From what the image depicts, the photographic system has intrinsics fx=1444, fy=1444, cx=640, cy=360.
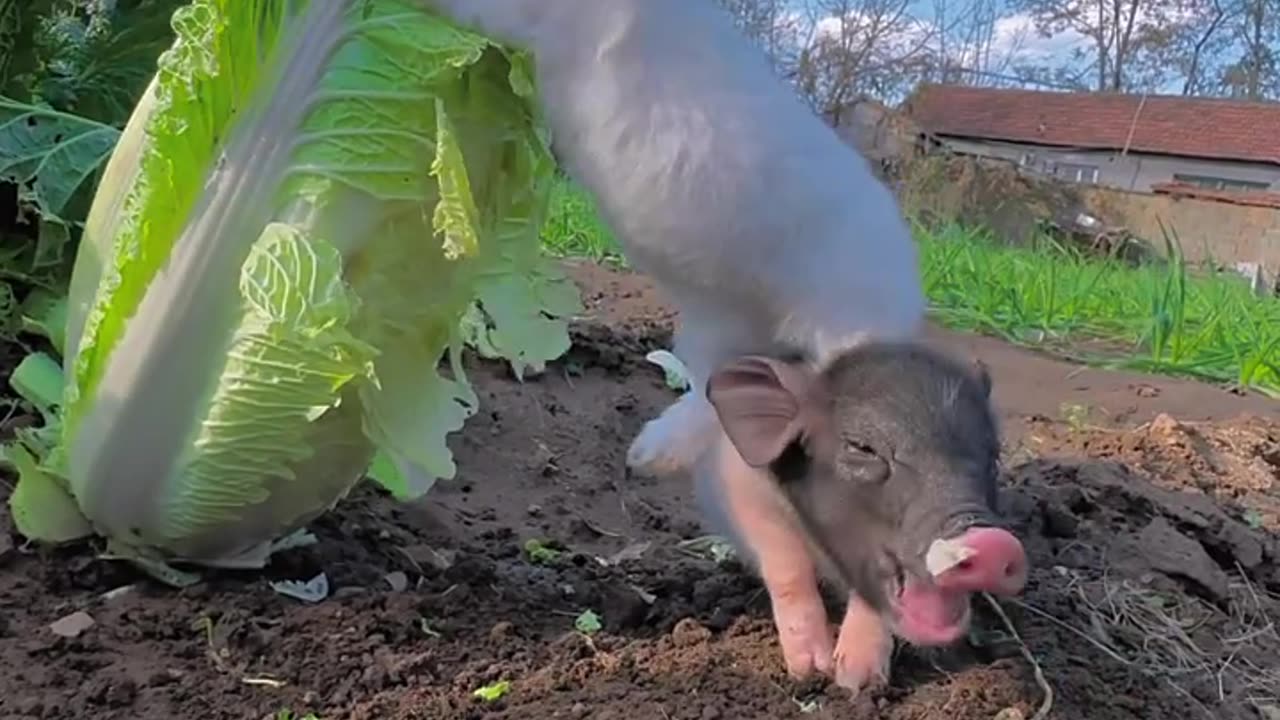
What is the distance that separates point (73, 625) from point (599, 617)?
2.11 feet

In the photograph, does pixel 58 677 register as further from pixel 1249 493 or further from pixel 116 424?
pixel 1249 493

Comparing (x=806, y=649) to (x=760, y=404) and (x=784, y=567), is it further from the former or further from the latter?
(x=760, y=404)

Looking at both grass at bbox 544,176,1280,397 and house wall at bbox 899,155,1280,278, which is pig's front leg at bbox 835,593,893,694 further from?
house wall at bbox 899,155,1280,278

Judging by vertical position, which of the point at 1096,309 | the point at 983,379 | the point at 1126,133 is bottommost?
the point at 1126,133

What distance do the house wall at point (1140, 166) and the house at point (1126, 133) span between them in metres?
0.02

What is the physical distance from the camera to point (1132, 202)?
722 inches

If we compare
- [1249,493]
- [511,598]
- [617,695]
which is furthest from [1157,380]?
[617,695]

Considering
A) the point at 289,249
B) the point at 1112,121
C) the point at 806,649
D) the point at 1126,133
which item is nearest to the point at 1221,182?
the point at 1112,121

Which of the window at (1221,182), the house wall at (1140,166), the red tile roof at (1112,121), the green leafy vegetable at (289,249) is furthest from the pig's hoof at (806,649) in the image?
the window at (1221,182)

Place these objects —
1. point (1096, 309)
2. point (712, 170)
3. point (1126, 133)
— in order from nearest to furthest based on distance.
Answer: point (712, 170)
point (1096, 309)
point (1126, 133)

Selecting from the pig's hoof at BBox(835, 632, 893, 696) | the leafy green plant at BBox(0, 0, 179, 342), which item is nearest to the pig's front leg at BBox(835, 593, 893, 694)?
the pig's hoof at BBox(835, 632, 893, 696)

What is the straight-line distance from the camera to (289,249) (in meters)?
1.59

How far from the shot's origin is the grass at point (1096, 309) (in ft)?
14.4

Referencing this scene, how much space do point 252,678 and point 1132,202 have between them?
59.6 feet
